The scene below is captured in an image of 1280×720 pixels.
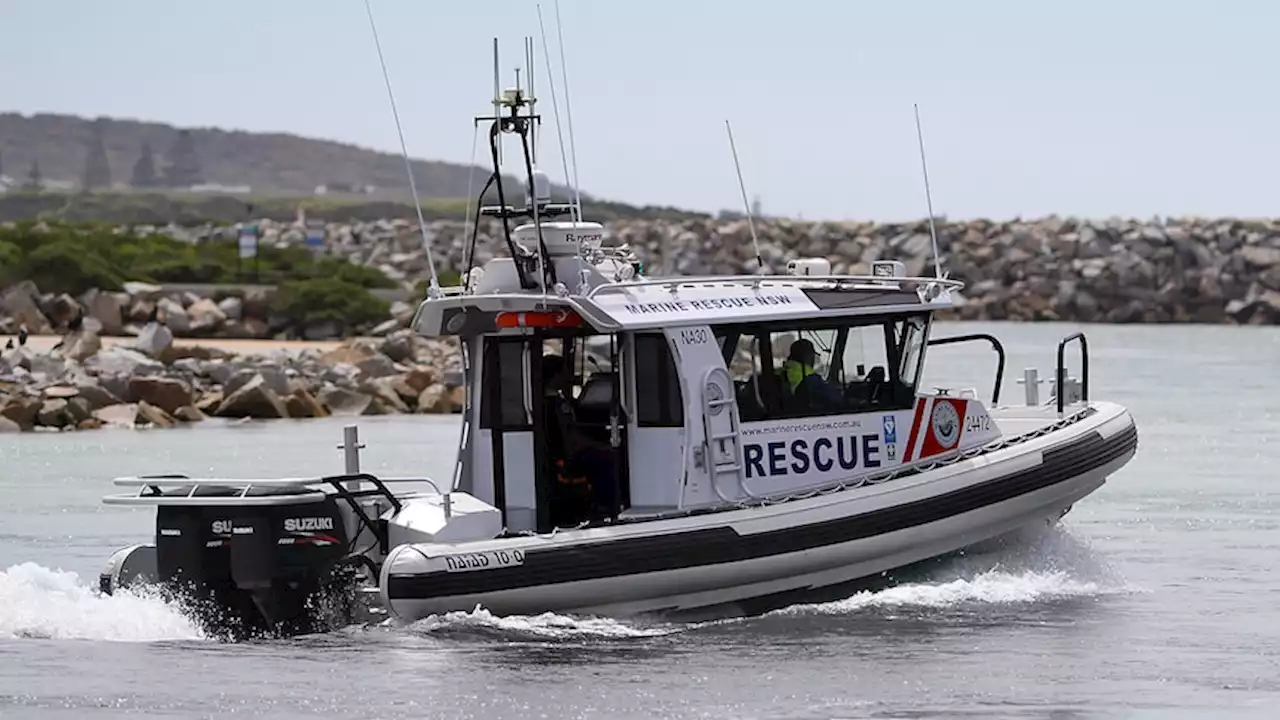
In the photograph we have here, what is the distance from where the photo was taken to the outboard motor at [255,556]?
1329 cm

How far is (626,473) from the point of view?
14.4 meters

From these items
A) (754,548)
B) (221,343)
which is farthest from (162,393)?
(754,548)

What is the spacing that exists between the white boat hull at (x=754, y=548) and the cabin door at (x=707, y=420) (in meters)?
0.27

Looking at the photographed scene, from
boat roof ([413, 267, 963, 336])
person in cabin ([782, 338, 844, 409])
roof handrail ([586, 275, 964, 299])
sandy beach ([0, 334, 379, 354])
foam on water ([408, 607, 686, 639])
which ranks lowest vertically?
foam on water ([408, 607, 686, 639])

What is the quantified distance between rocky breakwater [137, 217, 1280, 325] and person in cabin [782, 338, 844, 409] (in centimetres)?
5155

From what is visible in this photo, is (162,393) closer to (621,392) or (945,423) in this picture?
(945,423)

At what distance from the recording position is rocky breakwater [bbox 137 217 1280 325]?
68875 mm

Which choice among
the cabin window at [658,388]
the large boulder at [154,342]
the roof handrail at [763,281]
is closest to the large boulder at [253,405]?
the large boulder at [154,342]

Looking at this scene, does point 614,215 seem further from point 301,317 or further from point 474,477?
point 474,477

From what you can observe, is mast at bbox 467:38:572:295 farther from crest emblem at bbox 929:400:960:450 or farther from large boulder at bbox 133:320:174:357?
large boulder at bbox 133:320:174:357

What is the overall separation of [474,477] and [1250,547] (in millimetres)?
A: 7264

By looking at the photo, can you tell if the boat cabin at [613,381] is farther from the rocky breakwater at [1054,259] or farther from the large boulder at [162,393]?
the rocky breakwater at [1054,259]

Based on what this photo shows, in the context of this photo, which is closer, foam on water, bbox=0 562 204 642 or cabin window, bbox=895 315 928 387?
foam on water, bbox=0 562 204 642

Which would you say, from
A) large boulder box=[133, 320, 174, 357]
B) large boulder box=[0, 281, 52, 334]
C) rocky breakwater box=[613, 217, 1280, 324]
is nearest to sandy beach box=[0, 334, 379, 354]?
large boulder box=[0, 281, 52, 334]
